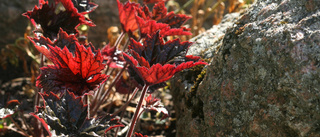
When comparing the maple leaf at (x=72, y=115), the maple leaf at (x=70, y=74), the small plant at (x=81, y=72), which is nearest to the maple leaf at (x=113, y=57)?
the small plant at (x=81, y=72)

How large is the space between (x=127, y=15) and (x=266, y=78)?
99 centimetres

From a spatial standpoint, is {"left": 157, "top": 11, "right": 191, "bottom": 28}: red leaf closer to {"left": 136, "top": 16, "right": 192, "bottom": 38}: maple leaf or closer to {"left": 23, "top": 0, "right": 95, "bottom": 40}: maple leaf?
{"left": 136, "top": 16, "right": 192, "bottom": 38}: maple leaf

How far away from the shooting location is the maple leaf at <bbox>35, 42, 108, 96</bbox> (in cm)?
141

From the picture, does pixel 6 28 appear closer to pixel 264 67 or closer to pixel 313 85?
pixel 264 67

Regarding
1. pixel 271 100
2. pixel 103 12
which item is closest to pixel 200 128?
pixel 271 100

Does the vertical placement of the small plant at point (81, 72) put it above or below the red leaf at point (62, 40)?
below

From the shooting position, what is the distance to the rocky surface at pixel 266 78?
49.4 inches

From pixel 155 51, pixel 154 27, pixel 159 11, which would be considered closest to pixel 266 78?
pixel 155 51

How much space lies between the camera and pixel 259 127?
1411 millimetres

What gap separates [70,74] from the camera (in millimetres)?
1477

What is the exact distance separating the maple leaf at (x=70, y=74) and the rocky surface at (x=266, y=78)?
0.59 m

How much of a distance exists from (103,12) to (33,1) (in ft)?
2.70

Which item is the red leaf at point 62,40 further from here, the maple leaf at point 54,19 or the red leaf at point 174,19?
the red leaf at point 174,19

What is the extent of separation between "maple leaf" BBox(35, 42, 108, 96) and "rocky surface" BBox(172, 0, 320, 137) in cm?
59
